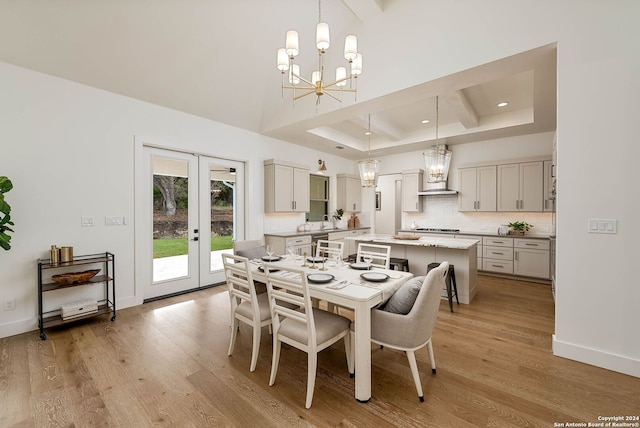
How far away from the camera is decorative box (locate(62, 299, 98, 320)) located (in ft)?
9.91

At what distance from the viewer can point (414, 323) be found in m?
1.89

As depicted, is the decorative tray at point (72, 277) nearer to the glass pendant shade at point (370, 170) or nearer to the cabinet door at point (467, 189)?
the glass pendant shade at point (370, 170)

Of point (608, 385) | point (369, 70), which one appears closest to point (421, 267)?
point (608, 385)

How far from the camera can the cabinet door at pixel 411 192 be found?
6.53 metres

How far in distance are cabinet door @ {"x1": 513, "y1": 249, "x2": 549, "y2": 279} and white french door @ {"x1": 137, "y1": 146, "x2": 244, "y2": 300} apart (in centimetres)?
521

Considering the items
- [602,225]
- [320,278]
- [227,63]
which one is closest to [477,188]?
[602,225]

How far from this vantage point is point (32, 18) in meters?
2.67

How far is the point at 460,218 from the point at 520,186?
1.32 m

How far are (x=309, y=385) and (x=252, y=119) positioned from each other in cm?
434

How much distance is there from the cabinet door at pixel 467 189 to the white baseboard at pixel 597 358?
3.77 m

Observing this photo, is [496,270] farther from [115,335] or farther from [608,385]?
[115,335]

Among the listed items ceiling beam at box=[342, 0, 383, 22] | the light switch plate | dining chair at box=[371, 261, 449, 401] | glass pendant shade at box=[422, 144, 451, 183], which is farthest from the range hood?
dining chair at box=[371, 261, 449, 401]

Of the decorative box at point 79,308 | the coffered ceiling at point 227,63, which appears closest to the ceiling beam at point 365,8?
the coffered ceiling at point 227,63

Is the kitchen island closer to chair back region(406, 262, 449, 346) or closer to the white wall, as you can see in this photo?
chair back region(406, 262, 449, 346)
